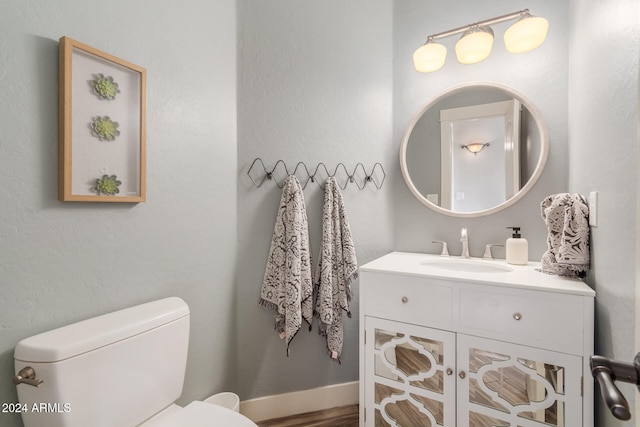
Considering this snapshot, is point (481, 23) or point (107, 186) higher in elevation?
point (481, 23)

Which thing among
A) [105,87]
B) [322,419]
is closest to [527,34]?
[105,87]

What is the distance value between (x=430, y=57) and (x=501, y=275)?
4.03 ft

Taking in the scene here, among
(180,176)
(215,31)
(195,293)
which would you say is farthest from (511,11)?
(195,293)

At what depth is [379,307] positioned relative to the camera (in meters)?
1.35

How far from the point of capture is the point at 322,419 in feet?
5.23

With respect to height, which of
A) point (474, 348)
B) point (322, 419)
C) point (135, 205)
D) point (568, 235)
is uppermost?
point (135, 205)

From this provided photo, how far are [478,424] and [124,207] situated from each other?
1664 millimetres

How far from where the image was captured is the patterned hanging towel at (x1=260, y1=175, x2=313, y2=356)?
1422mm

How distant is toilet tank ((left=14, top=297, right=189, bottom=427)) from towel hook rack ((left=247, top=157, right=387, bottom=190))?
30.2 inches

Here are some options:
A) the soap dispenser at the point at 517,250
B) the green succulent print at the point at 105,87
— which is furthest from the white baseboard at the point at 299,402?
the green succulent print at the point at 105,87

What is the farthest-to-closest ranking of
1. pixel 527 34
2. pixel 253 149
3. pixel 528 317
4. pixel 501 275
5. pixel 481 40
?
pixel 253 149 < pixel 481 40 < pixel 527 34 < pixel 501 275 < pixel 528 317

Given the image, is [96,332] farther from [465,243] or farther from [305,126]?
[465,243]
